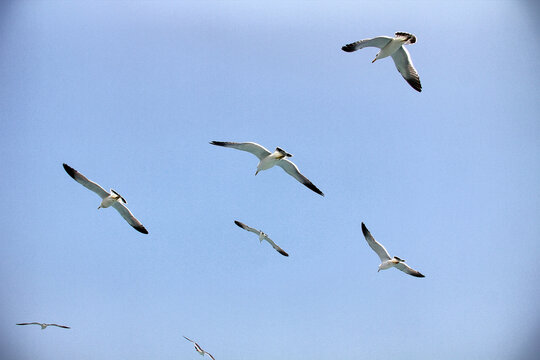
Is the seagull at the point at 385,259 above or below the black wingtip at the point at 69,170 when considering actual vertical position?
below

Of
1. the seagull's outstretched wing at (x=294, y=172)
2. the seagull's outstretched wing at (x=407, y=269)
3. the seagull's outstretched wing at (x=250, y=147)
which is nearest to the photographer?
the seagull's outstretched wing at (x=250, y=147)

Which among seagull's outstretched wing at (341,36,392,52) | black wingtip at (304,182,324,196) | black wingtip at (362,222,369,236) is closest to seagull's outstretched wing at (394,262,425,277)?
black wingtip at (362,222,369,236)

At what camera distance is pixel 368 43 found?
11938mm

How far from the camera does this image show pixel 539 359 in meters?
73.3

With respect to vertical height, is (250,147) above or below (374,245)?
above

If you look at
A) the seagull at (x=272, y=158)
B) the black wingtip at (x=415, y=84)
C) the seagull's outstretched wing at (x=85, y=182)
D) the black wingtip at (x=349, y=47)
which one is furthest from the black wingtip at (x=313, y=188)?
the seagull's outstretched wing at (x=85, y=182)

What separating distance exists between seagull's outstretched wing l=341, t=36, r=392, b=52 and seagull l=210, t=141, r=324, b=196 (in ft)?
11.8

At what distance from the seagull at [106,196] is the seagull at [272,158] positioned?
14.3 feet

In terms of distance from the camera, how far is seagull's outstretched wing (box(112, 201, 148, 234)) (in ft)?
49.7

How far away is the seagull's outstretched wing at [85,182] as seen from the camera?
14.5 meters

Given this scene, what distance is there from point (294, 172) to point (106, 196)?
21.4 ft

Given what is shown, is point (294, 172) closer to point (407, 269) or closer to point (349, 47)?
point (349, 47)

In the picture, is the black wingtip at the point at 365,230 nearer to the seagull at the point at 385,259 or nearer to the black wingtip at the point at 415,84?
the seagull at the point at 385,259

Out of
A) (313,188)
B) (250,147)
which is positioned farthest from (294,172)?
(250,147)
